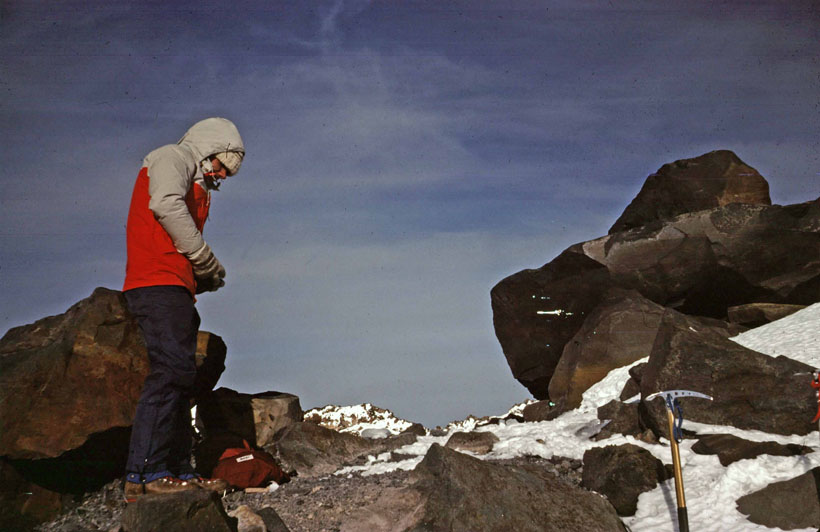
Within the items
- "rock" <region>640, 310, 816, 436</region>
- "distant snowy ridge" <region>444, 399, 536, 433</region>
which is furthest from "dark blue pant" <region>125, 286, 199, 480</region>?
"distant snowy ridge" <region>444, 399, 536, 433</region>

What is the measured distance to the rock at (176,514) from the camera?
472cm

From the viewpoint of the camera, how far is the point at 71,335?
7.55 m

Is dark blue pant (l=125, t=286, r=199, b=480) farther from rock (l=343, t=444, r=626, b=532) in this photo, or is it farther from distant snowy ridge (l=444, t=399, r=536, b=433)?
distant snowy ridge (l=444, t=399, r=536, b=433)

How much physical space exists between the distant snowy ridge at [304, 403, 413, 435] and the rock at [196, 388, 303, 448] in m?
2.67

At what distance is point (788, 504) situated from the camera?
5160 millimetres

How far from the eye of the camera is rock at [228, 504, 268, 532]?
17.2ft

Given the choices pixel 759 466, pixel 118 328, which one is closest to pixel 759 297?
pixel 759 466

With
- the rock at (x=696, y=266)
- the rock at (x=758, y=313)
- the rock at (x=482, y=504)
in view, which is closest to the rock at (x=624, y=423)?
the rock at (x=482, y=504)

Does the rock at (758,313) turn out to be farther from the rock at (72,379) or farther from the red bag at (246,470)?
the rock at (72,379)

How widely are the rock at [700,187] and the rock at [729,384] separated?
6302 mm

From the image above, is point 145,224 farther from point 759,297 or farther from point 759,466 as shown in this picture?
point 759,297

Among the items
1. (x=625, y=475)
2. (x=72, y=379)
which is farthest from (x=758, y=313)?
(x=72, y=379)

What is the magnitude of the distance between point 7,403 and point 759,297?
11342 millimetres

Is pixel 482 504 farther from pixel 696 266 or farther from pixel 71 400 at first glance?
pixel 696 266
